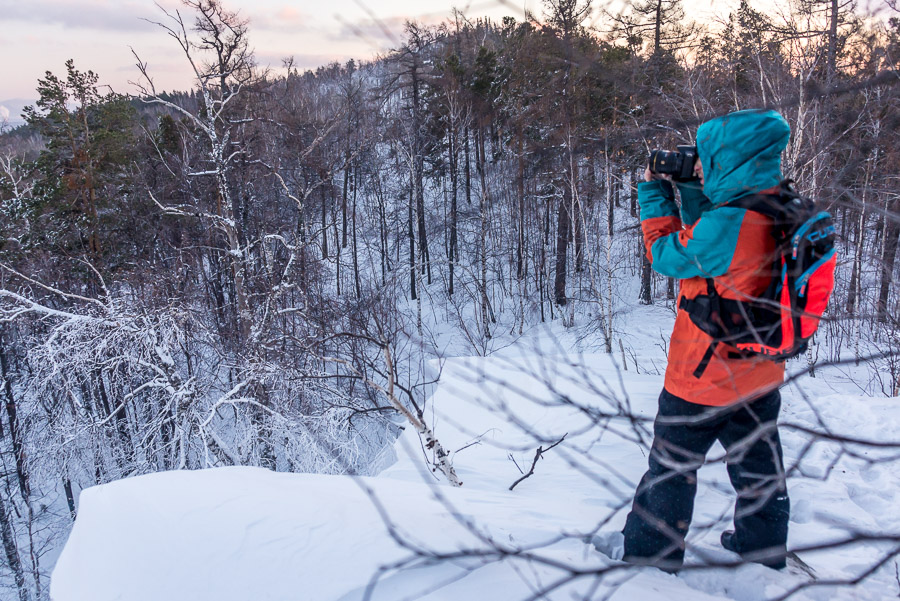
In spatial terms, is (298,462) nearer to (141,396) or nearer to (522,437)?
(522,437)

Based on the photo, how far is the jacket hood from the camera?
163 cm

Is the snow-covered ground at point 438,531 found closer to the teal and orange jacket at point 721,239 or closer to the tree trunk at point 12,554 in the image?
the teal and orange jacket at point 721,239

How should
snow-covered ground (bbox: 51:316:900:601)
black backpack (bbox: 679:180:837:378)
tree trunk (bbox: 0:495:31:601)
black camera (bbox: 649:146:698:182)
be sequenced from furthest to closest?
tree trunk (bbox: 0:495:31:601)
black camera (bbox: 649:146:698:182)
snow-covered ground (bbox: 51:316:900:601)
black backpack (bbox: 679:180:837:378)

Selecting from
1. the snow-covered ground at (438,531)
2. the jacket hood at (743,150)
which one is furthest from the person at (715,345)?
the snow-covered ground at (438,531)

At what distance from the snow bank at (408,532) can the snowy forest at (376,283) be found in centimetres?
7

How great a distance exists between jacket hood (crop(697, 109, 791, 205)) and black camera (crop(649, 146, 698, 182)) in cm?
18

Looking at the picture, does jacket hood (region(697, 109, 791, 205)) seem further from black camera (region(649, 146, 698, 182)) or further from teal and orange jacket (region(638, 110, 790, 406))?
black camera (region(649, 146, 698, 182))

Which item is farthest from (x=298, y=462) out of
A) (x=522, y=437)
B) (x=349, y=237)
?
(x=349, y=237)

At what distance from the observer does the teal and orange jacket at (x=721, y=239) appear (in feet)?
5.42

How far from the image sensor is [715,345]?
180 centimetres

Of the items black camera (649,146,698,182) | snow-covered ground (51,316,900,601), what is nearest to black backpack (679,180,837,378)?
snow-covered ground (51,316,900,601)

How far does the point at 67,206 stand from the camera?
546 inches

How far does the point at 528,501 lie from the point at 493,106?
18.2 meters

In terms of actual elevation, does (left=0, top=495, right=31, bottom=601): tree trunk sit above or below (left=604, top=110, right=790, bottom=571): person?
below
